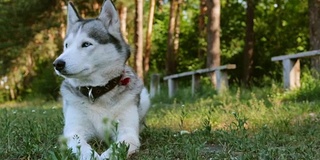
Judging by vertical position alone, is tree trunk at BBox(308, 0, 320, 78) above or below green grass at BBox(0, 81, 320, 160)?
above

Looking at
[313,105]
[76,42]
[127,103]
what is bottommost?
[313,105]

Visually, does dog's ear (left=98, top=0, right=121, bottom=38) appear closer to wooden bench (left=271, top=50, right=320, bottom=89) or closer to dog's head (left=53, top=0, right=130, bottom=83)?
dog's head (left=53, top=0, right=130, bottom=83)

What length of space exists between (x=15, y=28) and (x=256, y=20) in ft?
37.6

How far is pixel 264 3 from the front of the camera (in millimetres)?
24188

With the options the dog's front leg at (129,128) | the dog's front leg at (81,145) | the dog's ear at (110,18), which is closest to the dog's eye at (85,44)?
the dog's ear at (110,18)

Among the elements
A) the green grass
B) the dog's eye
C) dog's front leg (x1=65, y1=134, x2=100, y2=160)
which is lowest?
the green grass

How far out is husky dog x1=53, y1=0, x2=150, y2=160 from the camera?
3.60 metres

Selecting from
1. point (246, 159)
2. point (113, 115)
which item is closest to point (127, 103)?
point (113, 115)

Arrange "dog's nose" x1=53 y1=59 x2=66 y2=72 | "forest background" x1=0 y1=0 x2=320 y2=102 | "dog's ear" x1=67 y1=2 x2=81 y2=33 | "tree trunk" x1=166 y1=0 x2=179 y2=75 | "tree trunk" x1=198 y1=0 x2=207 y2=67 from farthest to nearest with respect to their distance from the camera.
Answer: "tree trunk" x1=198 y1=0 x2=207 y2=67, "tree trunk" x1=166 y1=0 x2=179 y2=75, "forest background" x1=0 y1=0 x2=320 y2=102, "dog's ear" x1=67 y1=2 x2=81 y2=33, "dog's nose" x1=53 y1=59 x2=66 y2=72

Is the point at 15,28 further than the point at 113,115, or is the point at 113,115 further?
the point at 15,28

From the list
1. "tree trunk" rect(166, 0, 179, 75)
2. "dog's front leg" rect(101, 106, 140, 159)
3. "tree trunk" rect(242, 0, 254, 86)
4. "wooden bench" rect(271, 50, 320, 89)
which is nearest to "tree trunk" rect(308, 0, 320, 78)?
"wooden bench" rect(271, 50, 320, 89)

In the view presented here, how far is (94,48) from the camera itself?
372cm

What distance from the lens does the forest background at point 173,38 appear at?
20.1 metres

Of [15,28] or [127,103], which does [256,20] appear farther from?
[127,103]
